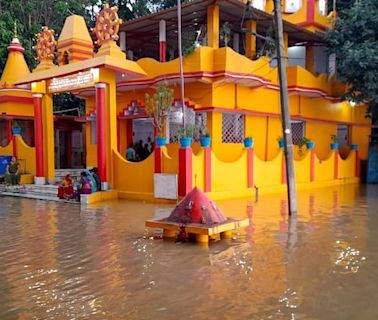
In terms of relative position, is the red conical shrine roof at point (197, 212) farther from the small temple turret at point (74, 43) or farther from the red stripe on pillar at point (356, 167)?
the red stripe on pillar at point (356, 167)

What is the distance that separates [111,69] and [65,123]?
1006 cm

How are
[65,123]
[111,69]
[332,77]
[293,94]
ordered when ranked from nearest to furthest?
[111,69] → [293,94] → [332,77] → [65,123]

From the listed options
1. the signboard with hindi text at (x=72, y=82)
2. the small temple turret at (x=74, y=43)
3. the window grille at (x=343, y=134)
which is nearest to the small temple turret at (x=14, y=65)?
the signboard with hindi text at (x=72, y=82)

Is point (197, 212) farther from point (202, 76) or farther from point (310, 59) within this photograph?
point (310, 59)

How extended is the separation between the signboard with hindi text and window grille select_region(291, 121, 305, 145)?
30.1 feet

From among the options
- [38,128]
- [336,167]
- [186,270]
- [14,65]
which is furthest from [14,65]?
[186,270]

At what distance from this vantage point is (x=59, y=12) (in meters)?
23.1

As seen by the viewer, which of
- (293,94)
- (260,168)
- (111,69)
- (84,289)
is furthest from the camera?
(293,94)

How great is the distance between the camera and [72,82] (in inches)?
545

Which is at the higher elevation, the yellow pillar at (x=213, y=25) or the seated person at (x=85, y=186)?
the yellow pillar at (x=213, y=25)

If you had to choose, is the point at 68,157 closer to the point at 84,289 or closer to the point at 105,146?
the point at 105,146

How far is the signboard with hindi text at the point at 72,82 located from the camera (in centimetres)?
1324

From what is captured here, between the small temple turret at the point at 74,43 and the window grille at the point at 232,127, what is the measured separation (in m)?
5.23

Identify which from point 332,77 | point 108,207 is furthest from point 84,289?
point 332,77
